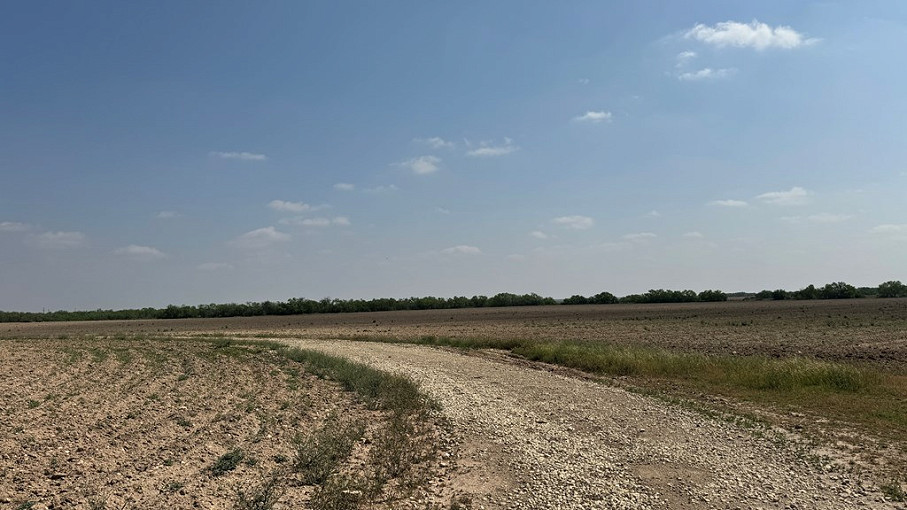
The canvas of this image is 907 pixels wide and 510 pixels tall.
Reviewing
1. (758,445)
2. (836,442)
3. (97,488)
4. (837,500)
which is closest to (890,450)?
(836,442)

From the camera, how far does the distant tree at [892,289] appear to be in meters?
140

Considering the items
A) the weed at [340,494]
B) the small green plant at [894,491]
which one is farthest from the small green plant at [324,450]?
the small green plant at [894,491]

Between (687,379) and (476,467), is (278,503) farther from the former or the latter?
(687,379)

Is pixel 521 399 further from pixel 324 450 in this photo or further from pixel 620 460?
pixel 324 450

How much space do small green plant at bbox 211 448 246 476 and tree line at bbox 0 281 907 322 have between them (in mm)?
117925

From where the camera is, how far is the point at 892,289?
141000mm

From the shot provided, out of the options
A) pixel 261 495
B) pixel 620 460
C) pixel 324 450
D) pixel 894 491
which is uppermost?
pixel 324 450

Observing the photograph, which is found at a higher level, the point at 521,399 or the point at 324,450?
the point at 324,450

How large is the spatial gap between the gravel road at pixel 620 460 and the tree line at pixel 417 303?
114917mm

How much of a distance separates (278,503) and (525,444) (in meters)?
5.89

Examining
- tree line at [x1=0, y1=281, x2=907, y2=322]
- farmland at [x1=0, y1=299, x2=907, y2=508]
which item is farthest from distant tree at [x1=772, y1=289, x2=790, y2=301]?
farmland at [x1=0, y1=299, x2=907, y2=508]

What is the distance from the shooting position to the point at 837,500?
9.84m

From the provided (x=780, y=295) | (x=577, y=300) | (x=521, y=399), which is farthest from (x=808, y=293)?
(x=521, y=399)

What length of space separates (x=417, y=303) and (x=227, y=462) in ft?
446
